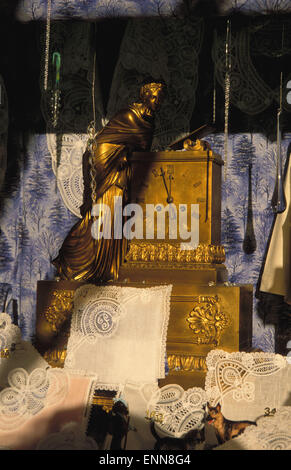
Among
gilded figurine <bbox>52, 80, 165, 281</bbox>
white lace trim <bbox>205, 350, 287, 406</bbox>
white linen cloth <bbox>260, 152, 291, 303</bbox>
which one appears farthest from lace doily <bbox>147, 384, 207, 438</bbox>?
white linen cloth <bbox>260, 152, 291, 303</bbox>

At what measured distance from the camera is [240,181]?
17.5ft

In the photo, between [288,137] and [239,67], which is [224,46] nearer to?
[239,67]

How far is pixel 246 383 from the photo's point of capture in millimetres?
3439

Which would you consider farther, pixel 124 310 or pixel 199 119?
pixel 199 119

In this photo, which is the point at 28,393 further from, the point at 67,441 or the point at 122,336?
the point at 122,336

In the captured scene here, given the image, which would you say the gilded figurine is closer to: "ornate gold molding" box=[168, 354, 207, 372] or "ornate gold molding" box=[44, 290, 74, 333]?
"ornate gold molding" box=[44, 290, 74, 333]

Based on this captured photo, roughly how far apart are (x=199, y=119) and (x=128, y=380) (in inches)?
97.3

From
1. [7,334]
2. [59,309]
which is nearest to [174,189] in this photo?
[59,309]

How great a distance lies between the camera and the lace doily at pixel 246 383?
3373mm

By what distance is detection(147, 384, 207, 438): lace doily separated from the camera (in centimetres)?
325

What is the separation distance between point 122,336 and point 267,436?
118cm

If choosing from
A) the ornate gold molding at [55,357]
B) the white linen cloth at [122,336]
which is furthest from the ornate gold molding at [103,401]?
the ornate gold molding at [55,357]
